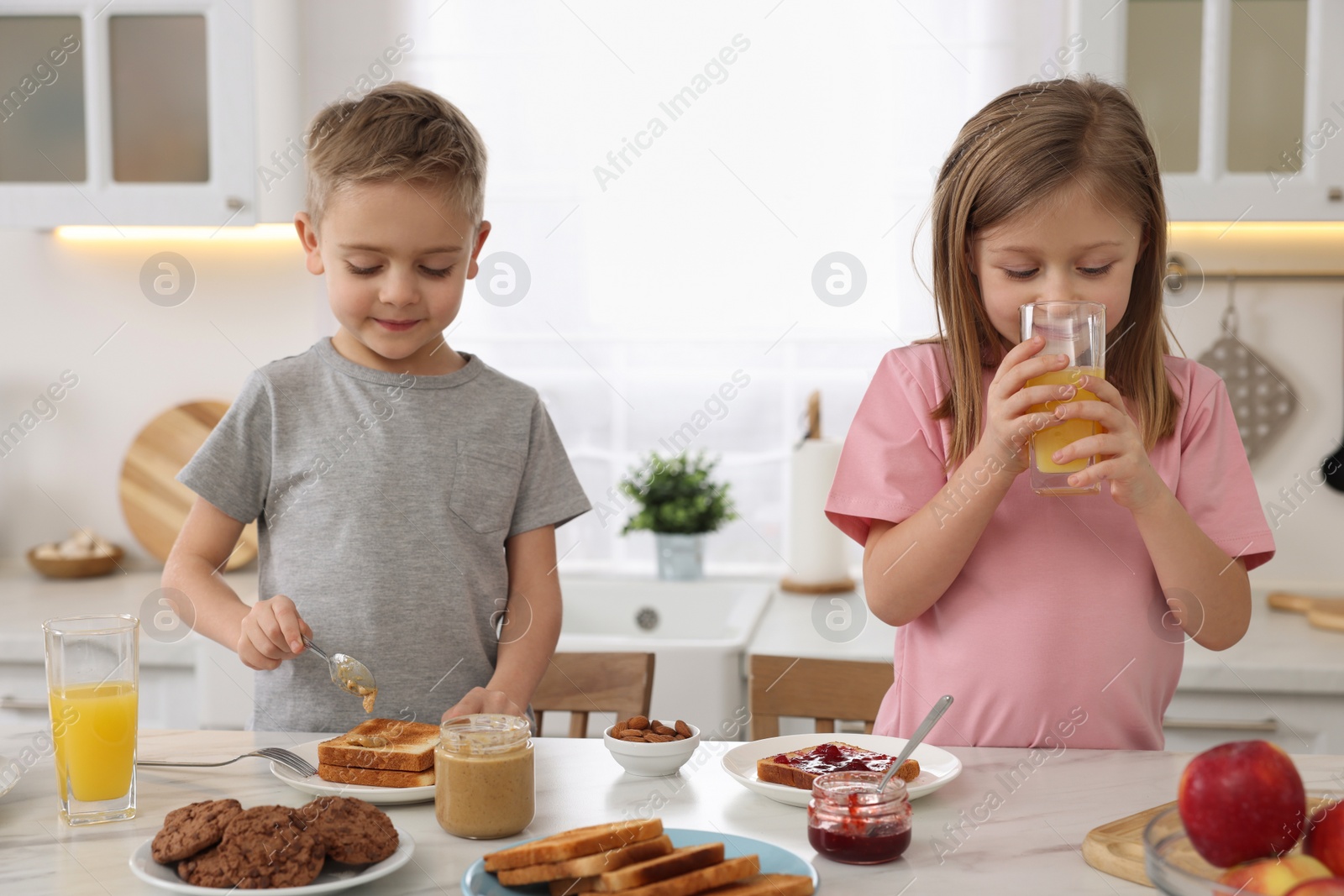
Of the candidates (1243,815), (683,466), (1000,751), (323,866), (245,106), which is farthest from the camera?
(683,466)

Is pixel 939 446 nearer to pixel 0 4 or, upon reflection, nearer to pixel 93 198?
pixel 93 198

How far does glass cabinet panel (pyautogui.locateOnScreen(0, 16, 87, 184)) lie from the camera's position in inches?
92.5

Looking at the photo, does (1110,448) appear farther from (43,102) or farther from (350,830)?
(43,102)

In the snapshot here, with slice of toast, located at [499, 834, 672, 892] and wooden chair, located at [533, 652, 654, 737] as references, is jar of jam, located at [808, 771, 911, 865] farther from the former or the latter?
wooden chair, located at [533, 652, 654, 737]

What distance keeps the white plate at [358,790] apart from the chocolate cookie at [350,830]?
0.12 meters

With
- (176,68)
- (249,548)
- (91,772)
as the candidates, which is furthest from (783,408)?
(91,772)

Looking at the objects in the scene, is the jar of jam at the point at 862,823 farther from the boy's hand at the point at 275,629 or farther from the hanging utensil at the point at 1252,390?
the hanging utensil at the point at 1252,390

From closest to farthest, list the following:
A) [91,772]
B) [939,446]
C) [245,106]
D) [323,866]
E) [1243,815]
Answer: [1243,815], [323,866], [91,772], [939,446], [245,106]

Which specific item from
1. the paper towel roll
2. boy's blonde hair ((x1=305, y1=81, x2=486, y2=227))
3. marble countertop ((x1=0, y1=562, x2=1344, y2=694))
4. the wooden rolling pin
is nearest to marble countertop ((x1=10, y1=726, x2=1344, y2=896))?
boy's blonde hair ((x1=305, y1=81, x2=486, y2=227))

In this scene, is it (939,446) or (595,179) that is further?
(595,179)

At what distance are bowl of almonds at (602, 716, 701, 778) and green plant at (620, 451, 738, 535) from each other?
139 centimetres

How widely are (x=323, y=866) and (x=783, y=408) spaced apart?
1.92 m

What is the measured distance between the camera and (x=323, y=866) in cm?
79

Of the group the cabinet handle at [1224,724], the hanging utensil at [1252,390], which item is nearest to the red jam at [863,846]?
the cabinet handle at [1224,724]
